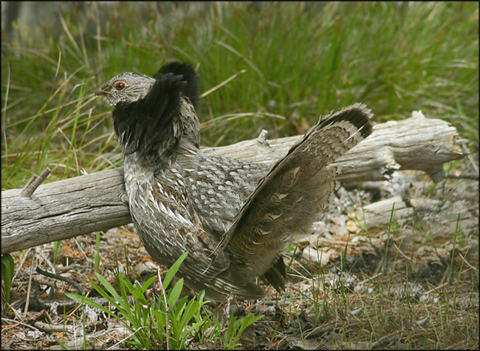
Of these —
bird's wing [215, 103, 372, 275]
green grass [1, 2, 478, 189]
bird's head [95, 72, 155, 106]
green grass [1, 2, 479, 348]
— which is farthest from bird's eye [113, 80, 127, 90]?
green grass [1, 2, 478, 189]

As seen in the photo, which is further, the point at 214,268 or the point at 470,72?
the point at 470,72

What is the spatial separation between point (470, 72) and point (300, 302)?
503 cm

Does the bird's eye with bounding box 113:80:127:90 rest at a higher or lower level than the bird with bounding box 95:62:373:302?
higher

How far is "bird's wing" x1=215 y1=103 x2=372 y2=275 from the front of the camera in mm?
2430

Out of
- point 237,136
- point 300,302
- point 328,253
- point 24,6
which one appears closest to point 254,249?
point 300,302

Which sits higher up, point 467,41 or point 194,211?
point 467,41

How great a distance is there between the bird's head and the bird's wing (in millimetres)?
1207

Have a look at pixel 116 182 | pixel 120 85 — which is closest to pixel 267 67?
pixel 120 85

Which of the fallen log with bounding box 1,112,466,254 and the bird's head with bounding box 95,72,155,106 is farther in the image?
the bird's head with bounding box 95,72,155,106

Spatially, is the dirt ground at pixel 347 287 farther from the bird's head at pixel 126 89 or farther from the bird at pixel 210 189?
the bird's head at pixel 126 89

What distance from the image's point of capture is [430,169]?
434cm

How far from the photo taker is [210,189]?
2.96 m

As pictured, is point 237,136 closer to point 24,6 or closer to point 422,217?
point 422,217

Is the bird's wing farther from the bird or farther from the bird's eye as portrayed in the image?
the bird's eye
